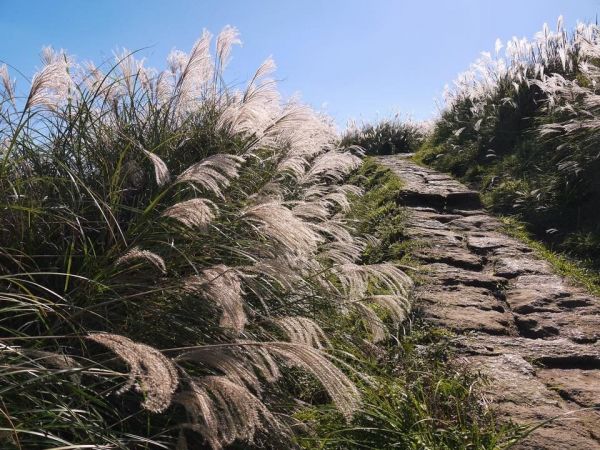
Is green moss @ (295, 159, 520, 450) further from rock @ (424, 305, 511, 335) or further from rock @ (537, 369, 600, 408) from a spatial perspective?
rock @ (537, 369, 600, 408)

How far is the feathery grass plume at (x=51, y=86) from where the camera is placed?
3121 millimetres

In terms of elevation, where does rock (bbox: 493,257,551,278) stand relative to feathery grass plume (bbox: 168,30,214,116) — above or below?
below

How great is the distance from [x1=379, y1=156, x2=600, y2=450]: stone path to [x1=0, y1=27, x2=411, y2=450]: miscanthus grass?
1.84 ft

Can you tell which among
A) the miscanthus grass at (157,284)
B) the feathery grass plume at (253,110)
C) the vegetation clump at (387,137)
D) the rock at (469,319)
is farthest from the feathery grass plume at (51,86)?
the vegetation clump at (387,137)

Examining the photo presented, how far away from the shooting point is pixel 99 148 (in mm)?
3521

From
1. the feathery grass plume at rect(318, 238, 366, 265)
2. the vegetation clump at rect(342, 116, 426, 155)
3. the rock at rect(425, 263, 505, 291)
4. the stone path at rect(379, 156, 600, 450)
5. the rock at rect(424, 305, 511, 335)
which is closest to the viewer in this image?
the stone path at rect(379, 156, 600, 450)

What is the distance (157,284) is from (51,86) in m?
1.51

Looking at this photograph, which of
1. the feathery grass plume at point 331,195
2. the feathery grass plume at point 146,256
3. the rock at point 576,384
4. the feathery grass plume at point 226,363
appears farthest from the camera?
the feathery grass plume at point 331,195

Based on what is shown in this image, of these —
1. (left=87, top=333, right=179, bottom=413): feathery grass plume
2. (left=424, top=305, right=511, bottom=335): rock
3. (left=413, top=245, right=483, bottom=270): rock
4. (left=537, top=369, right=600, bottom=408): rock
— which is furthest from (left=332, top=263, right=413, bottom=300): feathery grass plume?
(left=413, top=245, right=483, bottom=270): rock

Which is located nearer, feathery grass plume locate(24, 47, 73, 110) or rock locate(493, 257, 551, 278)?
feathery grass plume locate(24, 47, 73, 110)

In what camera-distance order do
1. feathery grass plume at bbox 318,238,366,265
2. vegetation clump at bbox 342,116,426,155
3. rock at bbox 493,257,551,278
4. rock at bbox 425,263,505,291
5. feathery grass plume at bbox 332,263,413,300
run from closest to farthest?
feathery grass plume at bbox 332,263,413,300 < feathery grass plume at bbox 318,238,366,265 < rock at bbox 425,263,505,291 < rock at bbox 493,257,551,278 < vegetation clump at bbox 342,116,426,155

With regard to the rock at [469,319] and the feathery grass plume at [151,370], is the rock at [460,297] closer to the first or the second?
the rock at [469,319]

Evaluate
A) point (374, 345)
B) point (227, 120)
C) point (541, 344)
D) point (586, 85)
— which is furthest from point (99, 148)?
point (586, 85)

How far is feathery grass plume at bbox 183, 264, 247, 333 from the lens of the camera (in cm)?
176
